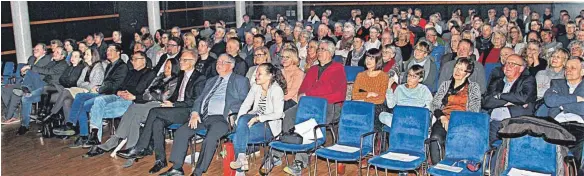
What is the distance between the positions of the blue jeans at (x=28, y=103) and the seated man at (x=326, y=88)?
350 cm

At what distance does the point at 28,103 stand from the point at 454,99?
5.24 m

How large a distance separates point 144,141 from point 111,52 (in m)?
1.51

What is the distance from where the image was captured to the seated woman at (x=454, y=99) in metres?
5.23

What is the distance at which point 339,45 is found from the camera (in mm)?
8891

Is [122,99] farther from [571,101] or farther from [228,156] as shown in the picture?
[571,101]

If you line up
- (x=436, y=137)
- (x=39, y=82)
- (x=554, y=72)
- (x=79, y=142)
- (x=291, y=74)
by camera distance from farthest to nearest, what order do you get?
1. (x=39, y=82)
2. (x=79, y=142)
3. (x=291, y=74)
4. (x=554, y=72)
5. (x=436, y=137)

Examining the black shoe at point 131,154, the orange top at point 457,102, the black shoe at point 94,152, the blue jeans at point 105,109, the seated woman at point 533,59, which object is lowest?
the black shoe at point 94,152

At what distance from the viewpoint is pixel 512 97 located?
5266 millimetres

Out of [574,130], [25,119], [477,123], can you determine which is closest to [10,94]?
[25,119]

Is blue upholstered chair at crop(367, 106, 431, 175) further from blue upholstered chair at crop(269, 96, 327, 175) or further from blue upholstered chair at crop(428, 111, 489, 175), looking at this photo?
blue upholstered chair at crop(269, 96, 327, 175)

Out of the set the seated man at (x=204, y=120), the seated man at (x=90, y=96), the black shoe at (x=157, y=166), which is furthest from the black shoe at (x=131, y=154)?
the seated man at (x=90, y=96)

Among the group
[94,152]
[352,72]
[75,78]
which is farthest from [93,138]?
[352,72]

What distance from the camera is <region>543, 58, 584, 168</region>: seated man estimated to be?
506cm

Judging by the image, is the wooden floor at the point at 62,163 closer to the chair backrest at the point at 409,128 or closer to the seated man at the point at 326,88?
the seated man at the point at 326,88
